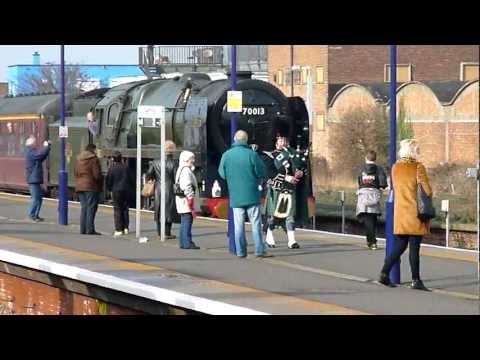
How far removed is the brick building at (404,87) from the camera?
1848 inches

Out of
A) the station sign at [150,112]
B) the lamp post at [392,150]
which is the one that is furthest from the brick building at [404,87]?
the lamp post at [392,150]

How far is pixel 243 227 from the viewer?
17234 mm

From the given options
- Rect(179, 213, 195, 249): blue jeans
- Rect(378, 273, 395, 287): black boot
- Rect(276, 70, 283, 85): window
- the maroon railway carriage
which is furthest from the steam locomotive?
Rect(276, 70, 283, 85): window

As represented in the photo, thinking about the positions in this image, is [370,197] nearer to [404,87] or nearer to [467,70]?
[404,87]

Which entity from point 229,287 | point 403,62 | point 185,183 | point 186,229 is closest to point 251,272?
point 229,287

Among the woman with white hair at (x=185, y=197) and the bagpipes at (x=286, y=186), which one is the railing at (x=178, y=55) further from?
the bagpipes at (x=286, y=186)

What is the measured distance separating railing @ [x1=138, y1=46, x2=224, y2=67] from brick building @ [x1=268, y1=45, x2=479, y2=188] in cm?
352

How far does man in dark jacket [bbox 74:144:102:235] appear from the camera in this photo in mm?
21406

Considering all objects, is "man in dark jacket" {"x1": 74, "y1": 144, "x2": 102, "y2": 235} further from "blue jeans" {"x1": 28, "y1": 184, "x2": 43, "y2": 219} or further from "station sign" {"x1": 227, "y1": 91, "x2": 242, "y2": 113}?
"station sign" {"x1": 227, "y1": 91, "x2": 242, "y2": 113}

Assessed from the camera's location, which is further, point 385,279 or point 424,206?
point 385,279

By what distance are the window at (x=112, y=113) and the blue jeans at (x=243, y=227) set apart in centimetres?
1254

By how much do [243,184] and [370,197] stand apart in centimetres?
246
